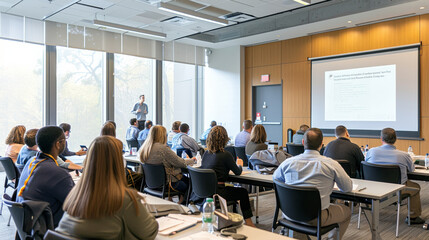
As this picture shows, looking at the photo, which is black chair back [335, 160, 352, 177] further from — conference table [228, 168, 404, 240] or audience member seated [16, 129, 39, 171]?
audience member seated [16, 129, 39, 171]

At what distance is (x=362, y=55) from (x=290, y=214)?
7.07 m

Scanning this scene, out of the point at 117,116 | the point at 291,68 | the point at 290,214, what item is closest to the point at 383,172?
the point at 290,214

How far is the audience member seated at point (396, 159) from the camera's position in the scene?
4086mm

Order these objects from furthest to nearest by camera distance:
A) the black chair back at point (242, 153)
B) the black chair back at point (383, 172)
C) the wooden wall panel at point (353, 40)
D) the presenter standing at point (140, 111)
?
the presenter standing at point (140, 111)
the wooden wall panel at point (353, 40)
the black chair back at point (242, 153)
the black chair back at point (383, 172)

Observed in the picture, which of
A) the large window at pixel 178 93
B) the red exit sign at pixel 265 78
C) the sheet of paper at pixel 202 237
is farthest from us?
the large window at pixel 178 93

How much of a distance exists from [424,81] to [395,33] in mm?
1349

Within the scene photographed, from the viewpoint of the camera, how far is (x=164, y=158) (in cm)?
415

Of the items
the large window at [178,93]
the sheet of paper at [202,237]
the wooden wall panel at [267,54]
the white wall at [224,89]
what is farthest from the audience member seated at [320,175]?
the large window at [178,93]

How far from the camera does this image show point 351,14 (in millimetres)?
7707

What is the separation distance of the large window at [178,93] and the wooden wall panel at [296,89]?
327 cm

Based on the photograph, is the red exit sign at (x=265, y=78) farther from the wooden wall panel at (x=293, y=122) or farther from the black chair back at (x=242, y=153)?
the black chair back at (x=242, y=153)

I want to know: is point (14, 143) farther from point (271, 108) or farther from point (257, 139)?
point (271, 108)

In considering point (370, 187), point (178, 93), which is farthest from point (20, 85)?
point (370, 187)

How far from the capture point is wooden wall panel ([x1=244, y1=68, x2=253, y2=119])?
36.6 ft
